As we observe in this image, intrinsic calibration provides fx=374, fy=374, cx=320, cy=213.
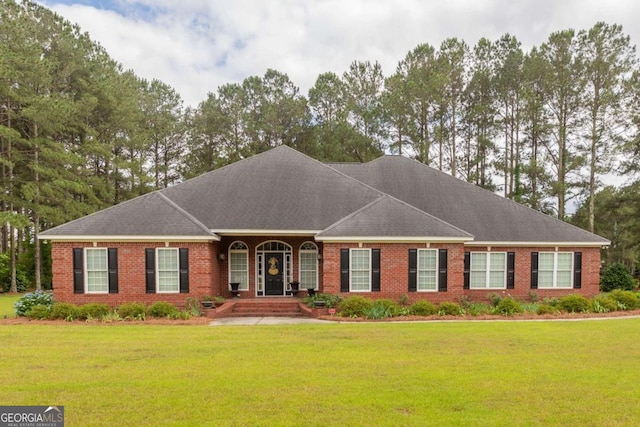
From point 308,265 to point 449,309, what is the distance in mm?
6642

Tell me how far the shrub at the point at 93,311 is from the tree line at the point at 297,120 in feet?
42.5

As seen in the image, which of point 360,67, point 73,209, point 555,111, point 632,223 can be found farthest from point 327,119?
point 632,223

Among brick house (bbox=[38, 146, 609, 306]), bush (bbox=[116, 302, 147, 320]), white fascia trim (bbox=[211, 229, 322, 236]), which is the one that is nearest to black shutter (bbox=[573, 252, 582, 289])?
brick house (bbox=[38, 146, 609, 306])

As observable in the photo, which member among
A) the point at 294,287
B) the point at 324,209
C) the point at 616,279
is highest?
the point at 324,209

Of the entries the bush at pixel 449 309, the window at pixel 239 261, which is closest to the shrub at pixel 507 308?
the bush at pixel 449 309

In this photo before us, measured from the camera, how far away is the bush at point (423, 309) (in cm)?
1394

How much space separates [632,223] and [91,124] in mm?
43123

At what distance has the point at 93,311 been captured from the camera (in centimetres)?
1316

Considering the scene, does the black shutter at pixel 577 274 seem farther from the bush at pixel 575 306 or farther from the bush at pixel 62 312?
the bush at pixel 62 312

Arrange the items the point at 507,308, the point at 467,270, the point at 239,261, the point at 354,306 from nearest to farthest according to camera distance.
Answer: the point at 354,306 < the point at 507,308 < the point at 467,270 < the point at 239,261

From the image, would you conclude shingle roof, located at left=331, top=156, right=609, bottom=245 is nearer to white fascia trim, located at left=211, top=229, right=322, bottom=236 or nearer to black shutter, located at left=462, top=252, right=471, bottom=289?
black shutter, located at left=462, top=252, right=471, bottom=289

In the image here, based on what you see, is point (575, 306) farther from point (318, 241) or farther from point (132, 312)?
point (132, 312)

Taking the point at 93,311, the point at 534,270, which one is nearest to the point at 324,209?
the point at 93,311

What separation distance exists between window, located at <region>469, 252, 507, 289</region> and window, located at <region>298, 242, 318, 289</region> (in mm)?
7243
